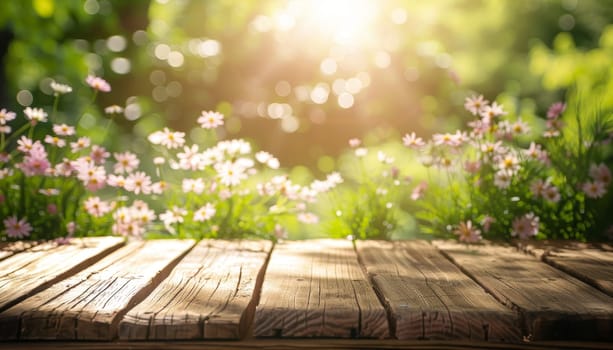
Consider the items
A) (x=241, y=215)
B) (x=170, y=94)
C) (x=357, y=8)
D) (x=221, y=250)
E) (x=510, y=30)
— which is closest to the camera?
(x=221, y=250)

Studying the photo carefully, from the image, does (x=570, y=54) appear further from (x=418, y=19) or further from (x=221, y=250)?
(x=221, y=250)

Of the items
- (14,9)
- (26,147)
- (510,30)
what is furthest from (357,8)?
(510,30)

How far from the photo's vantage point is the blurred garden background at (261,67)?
930 cm

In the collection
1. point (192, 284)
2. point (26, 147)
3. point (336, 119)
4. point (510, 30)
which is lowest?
A: point (192, 284)

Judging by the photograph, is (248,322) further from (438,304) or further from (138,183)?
(138,183)

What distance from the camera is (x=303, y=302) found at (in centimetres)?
200

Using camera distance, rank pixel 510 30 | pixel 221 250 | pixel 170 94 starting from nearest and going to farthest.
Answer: pixel 221 250, pixel 170 94, pixel 510 30

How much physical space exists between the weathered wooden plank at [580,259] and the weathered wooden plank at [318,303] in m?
0.76

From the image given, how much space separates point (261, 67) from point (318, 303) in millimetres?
8378

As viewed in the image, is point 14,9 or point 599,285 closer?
point 599,285

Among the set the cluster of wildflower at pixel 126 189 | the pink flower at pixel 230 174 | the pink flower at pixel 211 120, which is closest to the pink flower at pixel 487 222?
the cluster of wildflower at pixel 126 189

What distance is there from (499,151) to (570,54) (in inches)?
357

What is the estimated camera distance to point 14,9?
8.38m

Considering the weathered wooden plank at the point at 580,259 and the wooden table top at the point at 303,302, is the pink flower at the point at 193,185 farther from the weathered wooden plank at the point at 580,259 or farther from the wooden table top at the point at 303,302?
the weathered wooden plank at the point at 580,259
